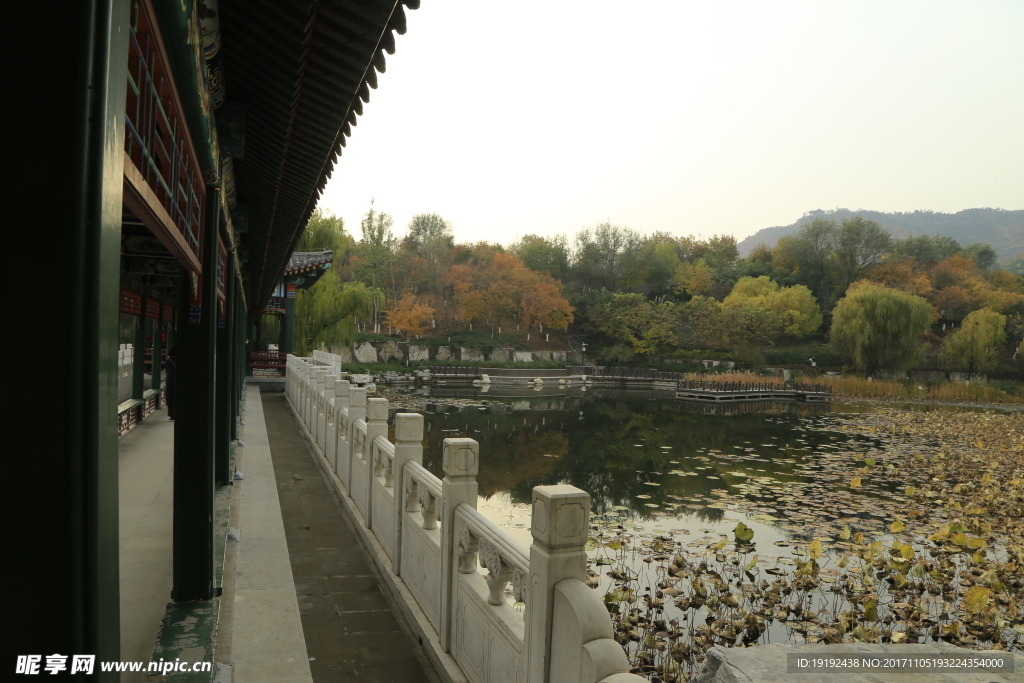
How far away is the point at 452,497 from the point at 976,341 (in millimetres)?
42863

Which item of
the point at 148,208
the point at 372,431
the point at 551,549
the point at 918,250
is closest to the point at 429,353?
the point at 372,431

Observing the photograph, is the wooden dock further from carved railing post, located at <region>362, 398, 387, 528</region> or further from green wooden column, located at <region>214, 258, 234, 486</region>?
carved railing post, located at <region>362, 398, 387, 528</region>

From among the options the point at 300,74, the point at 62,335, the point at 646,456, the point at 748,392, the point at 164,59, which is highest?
the point at 300,74

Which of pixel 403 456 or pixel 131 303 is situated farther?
pixel 131 303

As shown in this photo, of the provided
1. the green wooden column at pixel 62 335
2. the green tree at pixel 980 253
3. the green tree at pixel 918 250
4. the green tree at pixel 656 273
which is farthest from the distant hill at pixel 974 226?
the green wooden column at pixel 62 335

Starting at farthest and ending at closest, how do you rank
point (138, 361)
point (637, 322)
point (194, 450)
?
point (637, 322)
point (138, 361)
point (194, 450)

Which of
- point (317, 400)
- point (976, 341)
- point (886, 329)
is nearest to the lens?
point (317, 400)

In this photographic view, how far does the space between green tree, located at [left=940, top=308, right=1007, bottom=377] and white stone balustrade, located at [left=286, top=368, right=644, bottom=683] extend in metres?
41.3

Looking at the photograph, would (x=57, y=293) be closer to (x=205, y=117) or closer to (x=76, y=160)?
(x=76, y=160)

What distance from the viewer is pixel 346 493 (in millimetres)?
6855

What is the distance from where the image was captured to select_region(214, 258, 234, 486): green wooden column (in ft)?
20.5

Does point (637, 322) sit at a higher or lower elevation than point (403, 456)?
higher

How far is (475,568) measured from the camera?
11.2 feet

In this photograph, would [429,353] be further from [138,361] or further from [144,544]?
[144,544]
